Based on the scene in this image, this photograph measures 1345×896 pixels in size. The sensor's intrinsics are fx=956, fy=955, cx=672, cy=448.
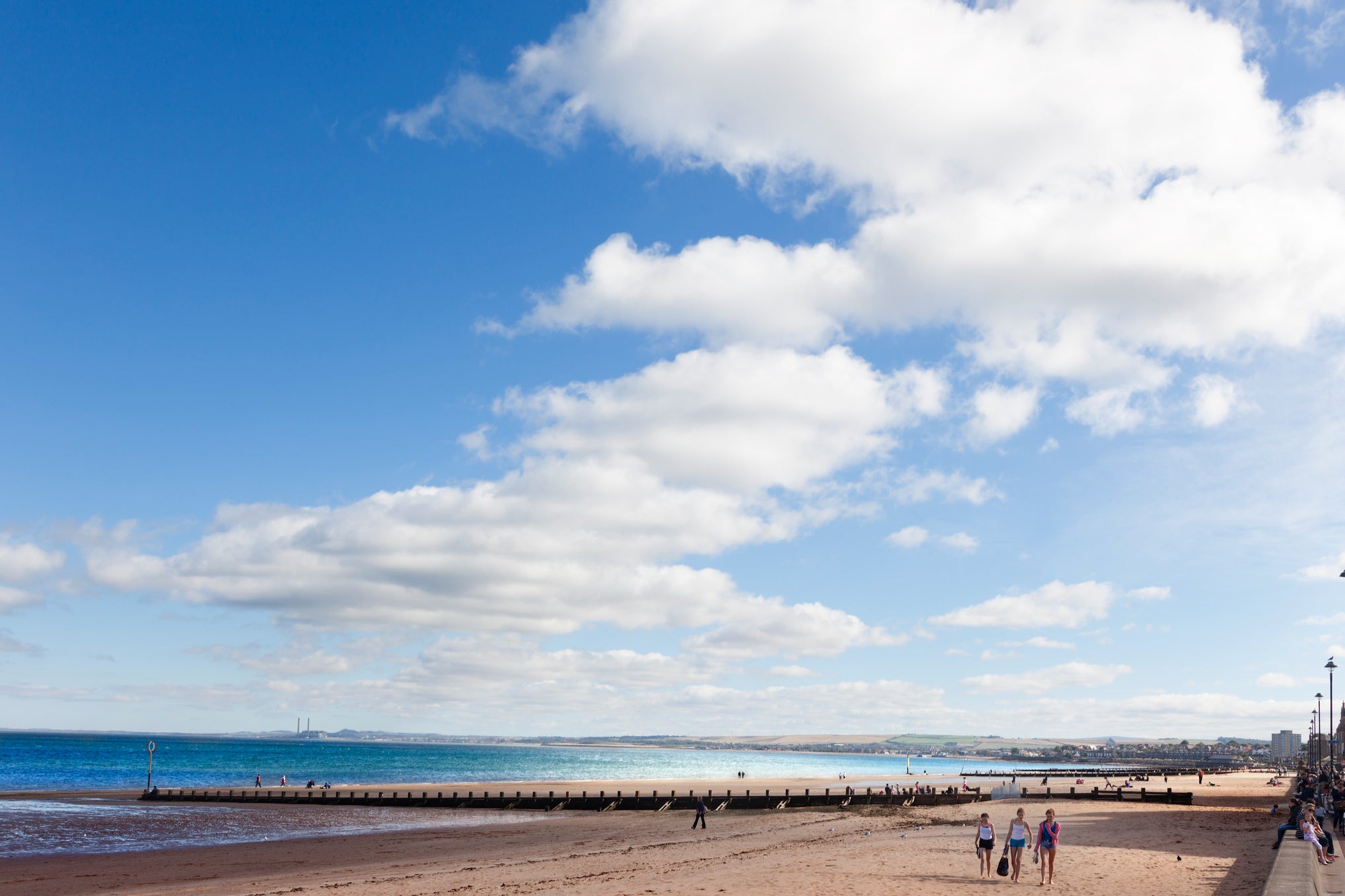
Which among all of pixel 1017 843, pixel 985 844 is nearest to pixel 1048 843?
pixel 1017 843

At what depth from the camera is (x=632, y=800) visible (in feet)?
223

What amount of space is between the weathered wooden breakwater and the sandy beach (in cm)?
850

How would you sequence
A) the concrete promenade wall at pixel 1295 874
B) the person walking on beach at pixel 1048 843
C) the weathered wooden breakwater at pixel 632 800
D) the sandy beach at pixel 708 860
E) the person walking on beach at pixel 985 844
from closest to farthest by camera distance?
the concrete promenade wall at pixel 1295 874 < the person walking on beach at pixel 1048 843 < the person walking on beach at pixel 985 844 < the sandy beach at pixel 708 860 < the weathered wooden breakwater at pixel 632 800

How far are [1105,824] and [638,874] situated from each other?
89.0 feet

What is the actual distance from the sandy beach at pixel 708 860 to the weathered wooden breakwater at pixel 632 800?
8.50 meters

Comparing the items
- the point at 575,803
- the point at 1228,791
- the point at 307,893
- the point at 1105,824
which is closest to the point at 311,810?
the point at 575,803

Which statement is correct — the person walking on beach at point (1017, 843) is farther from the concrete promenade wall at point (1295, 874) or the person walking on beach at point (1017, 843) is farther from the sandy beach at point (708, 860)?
the concrete promenade wall at point (1295, 874)

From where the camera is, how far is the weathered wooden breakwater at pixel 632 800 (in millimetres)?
65188

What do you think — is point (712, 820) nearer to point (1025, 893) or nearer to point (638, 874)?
point (638, 874)

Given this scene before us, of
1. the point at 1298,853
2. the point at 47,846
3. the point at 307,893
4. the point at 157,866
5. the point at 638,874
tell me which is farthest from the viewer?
the point at 47,846

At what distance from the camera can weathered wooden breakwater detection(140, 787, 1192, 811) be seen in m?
65.2

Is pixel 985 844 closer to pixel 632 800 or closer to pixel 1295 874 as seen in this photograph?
pixel 1295 874

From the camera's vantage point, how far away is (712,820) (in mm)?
57219

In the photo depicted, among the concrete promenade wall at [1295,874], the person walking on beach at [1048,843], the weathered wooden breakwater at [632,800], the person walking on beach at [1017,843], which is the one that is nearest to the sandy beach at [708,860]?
the person walking on beach at [1048,843]
